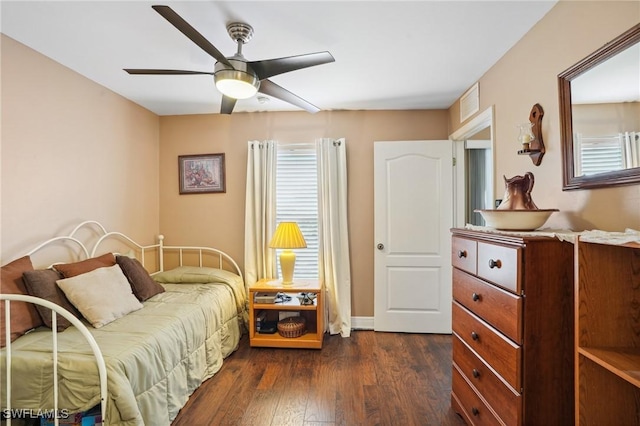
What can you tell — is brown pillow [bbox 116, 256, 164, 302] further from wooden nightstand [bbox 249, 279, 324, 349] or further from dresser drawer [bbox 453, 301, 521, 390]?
dresser drawer [bbox 453, 301, 521, 390]

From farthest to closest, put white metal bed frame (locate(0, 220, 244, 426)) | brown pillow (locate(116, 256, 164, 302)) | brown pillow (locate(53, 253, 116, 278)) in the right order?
brown pillow (locate(116, 256, 164, 302)) → brown pillow (locate(53, 253, 116, 278)) → white metal bed frame (locate(0, 220, 244, 426))

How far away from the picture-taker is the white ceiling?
5.62 ft

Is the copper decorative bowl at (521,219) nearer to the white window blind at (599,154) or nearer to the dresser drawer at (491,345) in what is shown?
the white window blind at (599,154)

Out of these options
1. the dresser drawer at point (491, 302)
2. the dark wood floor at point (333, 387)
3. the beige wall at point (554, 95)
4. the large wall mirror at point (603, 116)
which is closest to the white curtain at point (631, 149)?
the large wall mirror at point (603, 116)

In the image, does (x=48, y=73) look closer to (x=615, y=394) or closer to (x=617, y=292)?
(x=617, y=292)

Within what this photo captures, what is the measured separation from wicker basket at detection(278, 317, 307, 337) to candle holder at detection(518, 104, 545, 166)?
2350 millimetres

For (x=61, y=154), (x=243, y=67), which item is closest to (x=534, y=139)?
(x=243, y=67)

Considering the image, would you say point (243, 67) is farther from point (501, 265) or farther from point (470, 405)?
point (470, 405)

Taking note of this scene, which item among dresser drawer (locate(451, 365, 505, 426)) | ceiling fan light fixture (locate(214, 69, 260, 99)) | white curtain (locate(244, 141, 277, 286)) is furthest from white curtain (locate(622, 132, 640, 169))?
white curtain (locate(244, 141, 277, 286))

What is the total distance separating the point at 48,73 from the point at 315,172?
93.3 inches

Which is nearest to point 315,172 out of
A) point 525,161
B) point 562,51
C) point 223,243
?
point 223,243

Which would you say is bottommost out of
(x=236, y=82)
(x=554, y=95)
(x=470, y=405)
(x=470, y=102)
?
(x=470, y=405)

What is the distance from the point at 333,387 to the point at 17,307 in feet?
6.82

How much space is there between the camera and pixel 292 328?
291 centimetres
